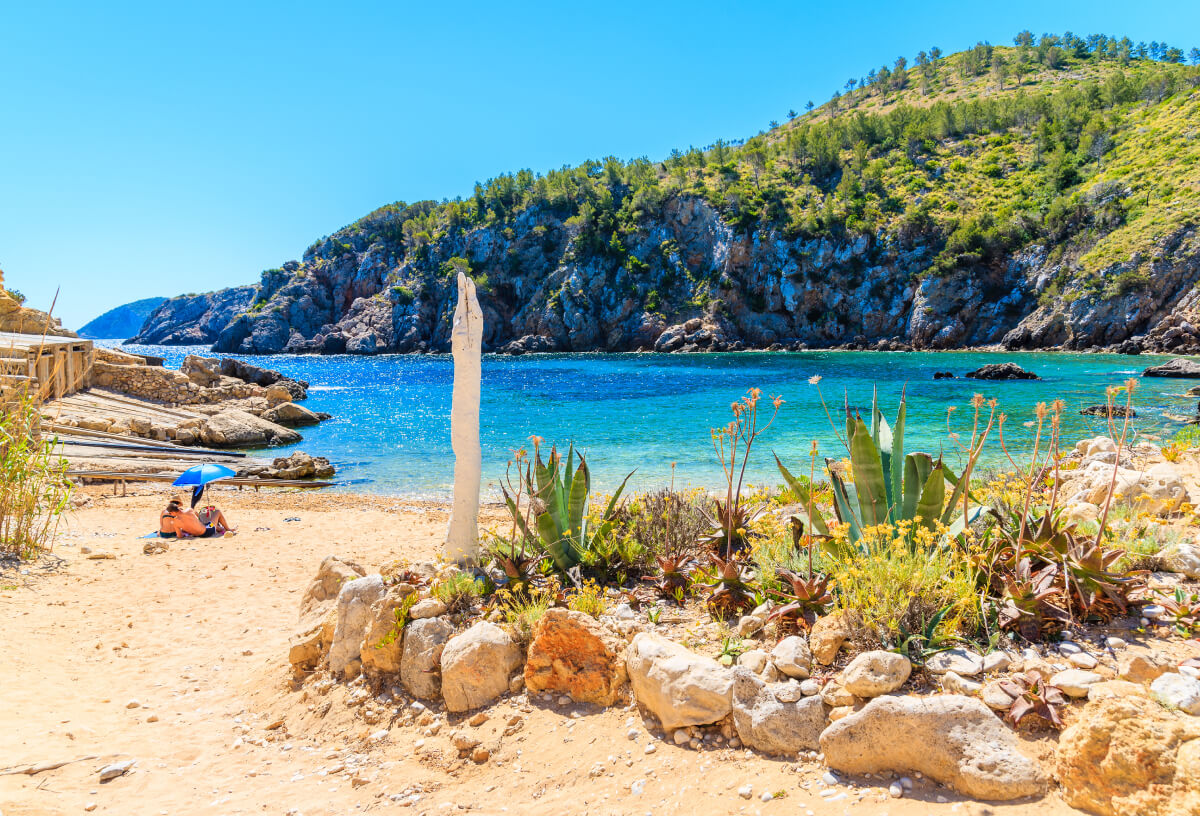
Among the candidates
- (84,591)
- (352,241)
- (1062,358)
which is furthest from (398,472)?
(352,241)

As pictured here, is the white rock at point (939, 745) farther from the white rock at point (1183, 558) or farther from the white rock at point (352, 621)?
the white rock at point (352, 621)

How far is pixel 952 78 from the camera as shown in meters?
111

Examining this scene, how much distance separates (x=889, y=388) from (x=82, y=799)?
3652 cm

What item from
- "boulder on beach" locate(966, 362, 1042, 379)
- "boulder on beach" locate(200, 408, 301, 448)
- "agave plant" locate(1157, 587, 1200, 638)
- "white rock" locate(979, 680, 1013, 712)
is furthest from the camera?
"boulder on beach" locate(966, 362, 1042, 379)

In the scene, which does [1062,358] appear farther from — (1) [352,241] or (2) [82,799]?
(1) [352,241]

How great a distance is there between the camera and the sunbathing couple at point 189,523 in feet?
33.7

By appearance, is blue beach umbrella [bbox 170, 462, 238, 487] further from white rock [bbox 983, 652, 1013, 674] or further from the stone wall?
the stone wall

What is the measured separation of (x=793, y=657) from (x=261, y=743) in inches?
149

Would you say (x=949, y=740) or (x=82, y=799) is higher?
(x=949, y=740)

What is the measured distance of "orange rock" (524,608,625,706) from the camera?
12.8 ft

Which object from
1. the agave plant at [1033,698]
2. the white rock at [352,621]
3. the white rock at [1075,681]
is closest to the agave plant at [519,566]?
the white rock at [352,621]

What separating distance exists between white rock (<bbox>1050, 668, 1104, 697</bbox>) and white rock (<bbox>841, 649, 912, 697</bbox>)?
2.18 feet

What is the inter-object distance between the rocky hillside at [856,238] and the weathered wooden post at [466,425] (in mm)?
58462

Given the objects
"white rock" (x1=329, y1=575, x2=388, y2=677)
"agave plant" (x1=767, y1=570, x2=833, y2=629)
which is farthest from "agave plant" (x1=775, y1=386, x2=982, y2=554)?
"white rock" (x1=329, y1=575, x2=388, y2=677)
